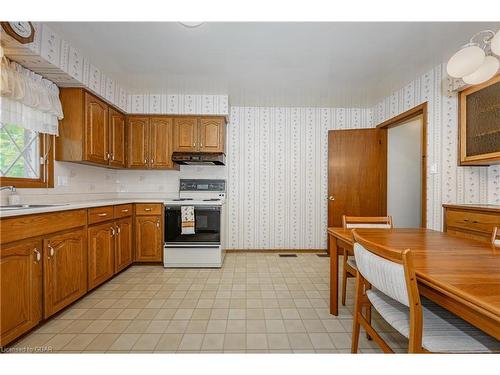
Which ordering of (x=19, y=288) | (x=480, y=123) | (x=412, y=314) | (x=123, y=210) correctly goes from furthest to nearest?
1. (x=123, y=210)
2. (x=480, y=123)
3. (x=19, y=288)
4. (x=412, y=314)

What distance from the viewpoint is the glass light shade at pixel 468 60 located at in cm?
122

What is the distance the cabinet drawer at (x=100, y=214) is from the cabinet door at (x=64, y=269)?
17cm

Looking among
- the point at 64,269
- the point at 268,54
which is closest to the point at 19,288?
the point at 64,269

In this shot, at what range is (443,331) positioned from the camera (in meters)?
1.01

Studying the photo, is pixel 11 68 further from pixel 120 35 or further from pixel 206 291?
pixel 206 291

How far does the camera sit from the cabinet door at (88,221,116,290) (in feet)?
7.59

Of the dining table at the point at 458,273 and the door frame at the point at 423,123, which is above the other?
the door frame at the point at 423,123

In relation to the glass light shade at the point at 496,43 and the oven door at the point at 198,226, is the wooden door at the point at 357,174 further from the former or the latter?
A: the glass light shade at the point at 496,43

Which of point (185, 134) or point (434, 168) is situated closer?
point (434, 168)

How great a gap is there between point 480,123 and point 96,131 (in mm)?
→ 3959

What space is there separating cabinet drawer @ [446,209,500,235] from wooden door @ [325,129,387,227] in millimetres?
1245

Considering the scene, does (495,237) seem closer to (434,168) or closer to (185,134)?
(434,168)

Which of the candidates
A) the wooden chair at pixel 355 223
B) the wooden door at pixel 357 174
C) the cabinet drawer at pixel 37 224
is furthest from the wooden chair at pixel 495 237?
the cabinet drawer at pixel 37 224

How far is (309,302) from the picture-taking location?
222 cm
